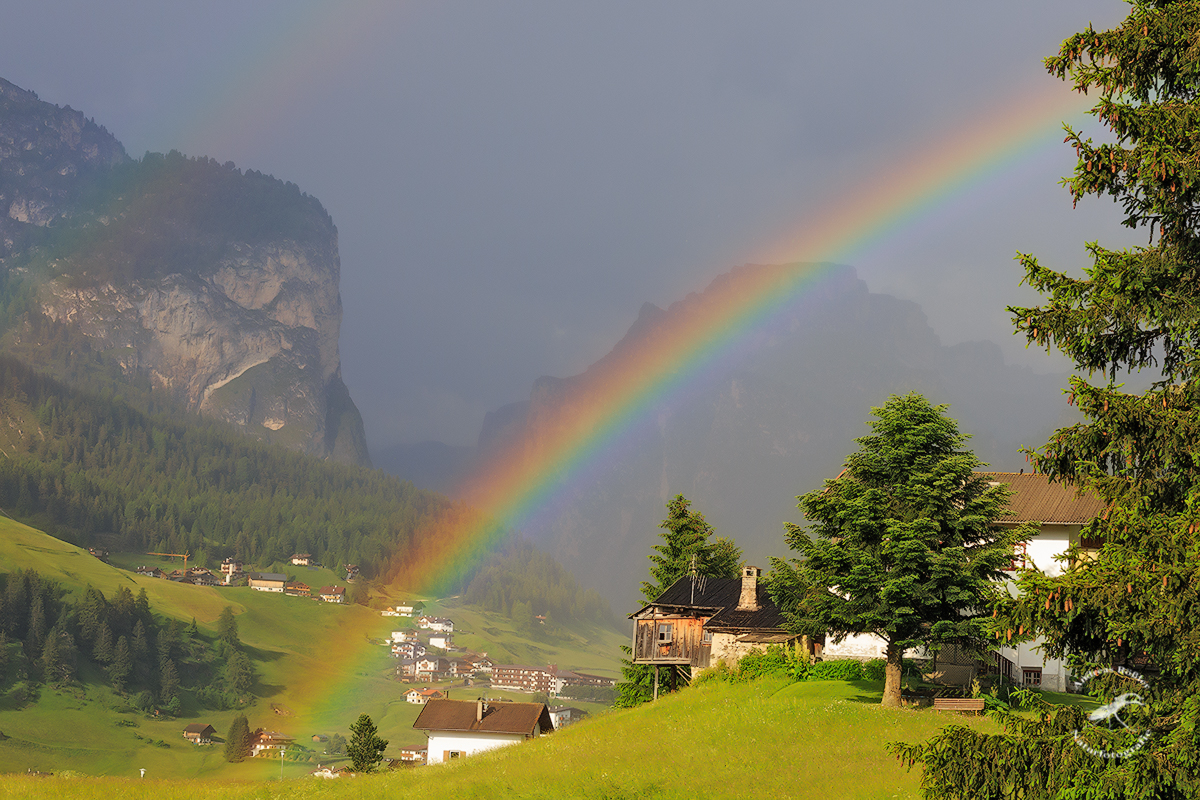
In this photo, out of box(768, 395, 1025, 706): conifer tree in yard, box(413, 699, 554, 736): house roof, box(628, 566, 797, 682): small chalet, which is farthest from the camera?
box(413, 699, 554, 736): house roof

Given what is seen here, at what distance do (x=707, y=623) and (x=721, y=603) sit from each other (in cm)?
343

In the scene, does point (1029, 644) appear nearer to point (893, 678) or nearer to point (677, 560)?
point (893, 678)


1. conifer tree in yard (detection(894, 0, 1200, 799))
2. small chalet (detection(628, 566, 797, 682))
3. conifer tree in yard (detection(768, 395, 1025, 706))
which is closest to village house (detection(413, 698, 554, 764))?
small chalet (detection(628, 566, 797, 682))

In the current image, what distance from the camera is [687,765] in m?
31.1

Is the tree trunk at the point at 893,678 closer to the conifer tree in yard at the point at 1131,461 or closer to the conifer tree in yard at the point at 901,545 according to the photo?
the conifer tree in yard at the point at 901,545

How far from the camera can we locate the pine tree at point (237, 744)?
7283 inches

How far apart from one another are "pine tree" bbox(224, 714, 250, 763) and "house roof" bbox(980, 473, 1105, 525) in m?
172

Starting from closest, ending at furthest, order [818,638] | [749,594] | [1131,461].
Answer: [1131,461] < [818,638] < [749,594]

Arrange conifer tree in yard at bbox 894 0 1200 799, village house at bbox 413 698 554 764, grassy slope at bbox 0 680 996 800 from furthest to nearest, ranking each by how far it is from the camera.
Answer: village house at bbox 413 698 554 764
grassy slope at bbox 0 680 996 800
conifer tree in yard at bbox 894 0 1200 799

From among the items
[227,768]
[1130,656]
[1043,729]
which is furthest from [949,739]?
[227,768]

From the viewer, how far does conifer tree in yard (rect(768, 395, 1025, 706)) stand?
35469mm

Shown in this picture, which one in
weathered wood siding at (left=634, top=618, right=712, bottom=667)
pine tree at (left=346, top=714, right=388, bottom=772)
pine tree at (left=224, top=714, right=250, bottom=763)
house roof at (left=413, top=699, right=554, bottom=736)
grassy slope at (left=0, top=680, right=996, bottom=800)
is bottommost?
pine tree at (left=224, top=714, right=250, bottom=763)

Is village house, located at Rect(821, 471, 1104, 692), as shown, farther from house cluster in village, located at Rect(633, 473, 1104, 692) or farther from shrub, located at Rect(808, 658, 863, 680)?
shrub, located at Rect(808, 658, 863, 680)

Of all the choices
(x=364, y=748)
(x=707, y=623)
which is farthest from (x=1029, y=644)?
(x=364, y=748)
